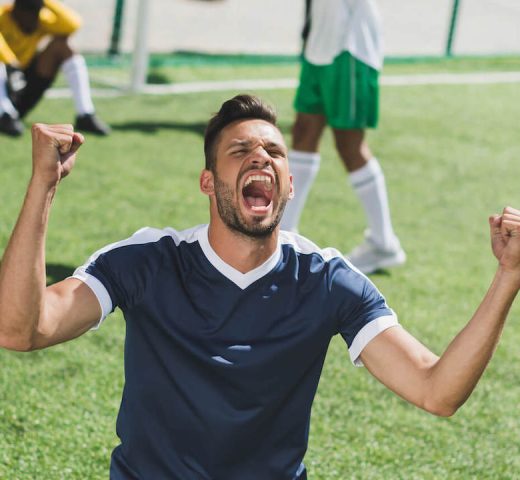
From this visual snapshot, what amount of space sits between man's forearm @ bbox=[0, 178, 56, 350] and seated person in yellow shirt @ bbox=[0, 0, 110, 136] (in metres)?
5.53

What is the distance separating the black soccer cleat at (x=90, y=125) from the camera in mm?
7996

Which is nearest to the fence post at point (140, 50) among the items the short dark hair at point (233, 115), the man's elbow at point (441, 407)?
the short dark hair at point (233, 115)

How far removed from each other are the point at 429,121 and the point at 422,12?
9034mm

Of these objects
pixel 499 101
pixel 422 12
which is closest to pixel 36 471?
pixel 499 101

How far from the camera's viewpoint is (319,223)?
6414 millimetres

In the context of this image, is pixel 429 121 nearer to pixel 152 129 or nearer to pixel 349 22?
pixel 152 129

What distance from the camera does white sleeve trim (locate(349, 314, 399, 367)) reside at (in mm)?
2559

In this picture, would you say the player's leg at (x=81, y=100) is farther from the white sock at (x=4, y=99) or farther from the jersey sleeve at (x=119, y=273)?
the jersey sleeve at (x=119, y=273)

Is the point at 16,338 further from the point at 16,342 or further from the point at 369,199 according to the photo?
the point at 369,199

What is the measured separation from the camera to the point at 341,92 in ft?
17.6

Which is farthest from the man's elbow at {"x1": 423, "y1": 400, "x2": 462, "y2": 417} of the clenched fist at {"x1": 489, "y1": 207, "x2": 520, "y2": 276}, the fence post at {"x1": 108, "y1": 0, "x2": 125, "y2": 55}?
the fence post at {"x1": 108, "y1": 0, "x2": 125, "y2": 55}

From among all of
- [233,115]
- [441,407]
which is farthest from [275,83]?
[441,407]

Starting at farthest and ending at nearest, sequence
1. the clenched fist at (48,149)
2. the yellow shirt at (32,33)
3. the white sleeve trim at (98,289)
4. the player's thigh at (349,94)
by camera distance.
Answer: the yellow shirt at (32,33) < the player's thigh at (349,94) < the white sleeve trim at (98,289) < the clenched fist at (48,149)

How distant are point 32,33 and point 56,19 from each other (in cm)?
21
